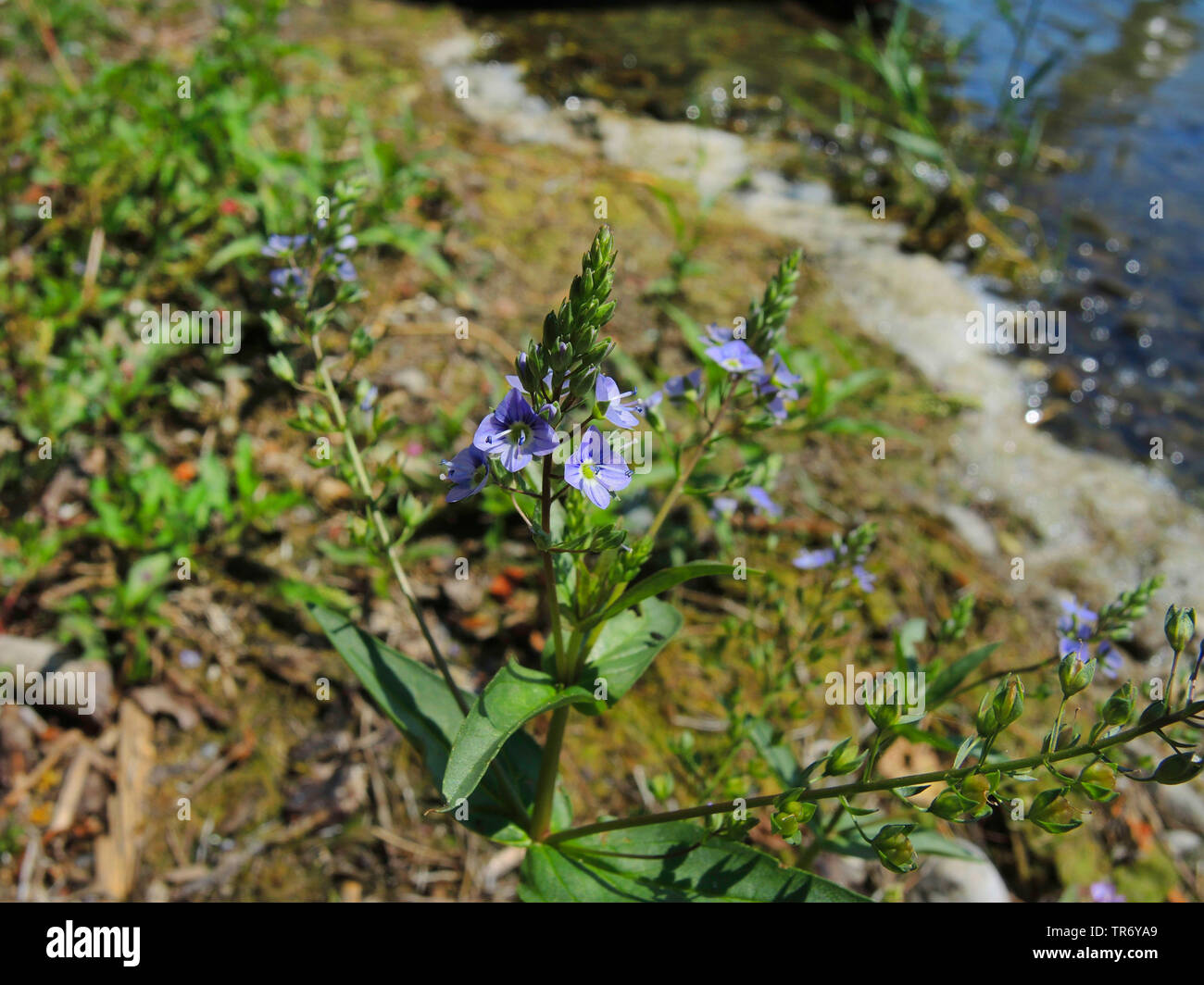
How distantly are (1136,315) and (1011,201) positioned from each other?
4.04 feet

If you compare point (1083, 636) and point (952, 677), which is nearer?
point (952, 677)

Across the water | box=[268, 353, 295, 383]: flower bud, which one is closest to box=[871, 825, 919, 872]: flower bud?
box=[268, 353, 295, 383]: flower bud

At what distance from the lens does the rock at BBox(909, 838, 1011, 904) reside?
262 centimetres

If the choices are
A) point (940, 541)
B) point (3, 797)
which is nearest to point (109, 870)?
point (3, 797)

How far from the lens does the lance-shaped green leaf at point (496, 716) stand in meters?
1.46

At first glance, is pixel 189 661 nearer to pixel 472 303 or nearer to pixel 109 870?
pixel 109 870

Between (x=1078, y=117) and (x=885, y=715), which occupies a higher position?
(x=1078, y=117)

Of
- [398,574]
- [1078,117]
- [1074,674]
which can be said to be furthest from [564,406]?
[1078,117]

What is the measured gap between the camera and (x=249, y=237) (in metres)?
3.85

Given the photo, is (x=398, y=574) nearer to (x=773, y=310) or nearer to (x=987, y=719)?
(x=773, y=310)

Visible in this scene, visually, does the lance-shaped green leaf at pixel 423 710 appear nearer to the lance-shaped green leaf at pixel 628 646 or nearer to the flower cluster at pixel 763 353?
the lance-shaped green leaf at pixel 628 646

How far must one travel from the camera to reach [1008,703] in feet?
4.91

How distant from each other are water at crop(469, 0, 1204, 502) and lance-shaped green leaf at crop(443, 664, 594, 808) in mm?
3514

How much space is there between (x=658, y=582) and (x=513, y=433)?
0.42m
